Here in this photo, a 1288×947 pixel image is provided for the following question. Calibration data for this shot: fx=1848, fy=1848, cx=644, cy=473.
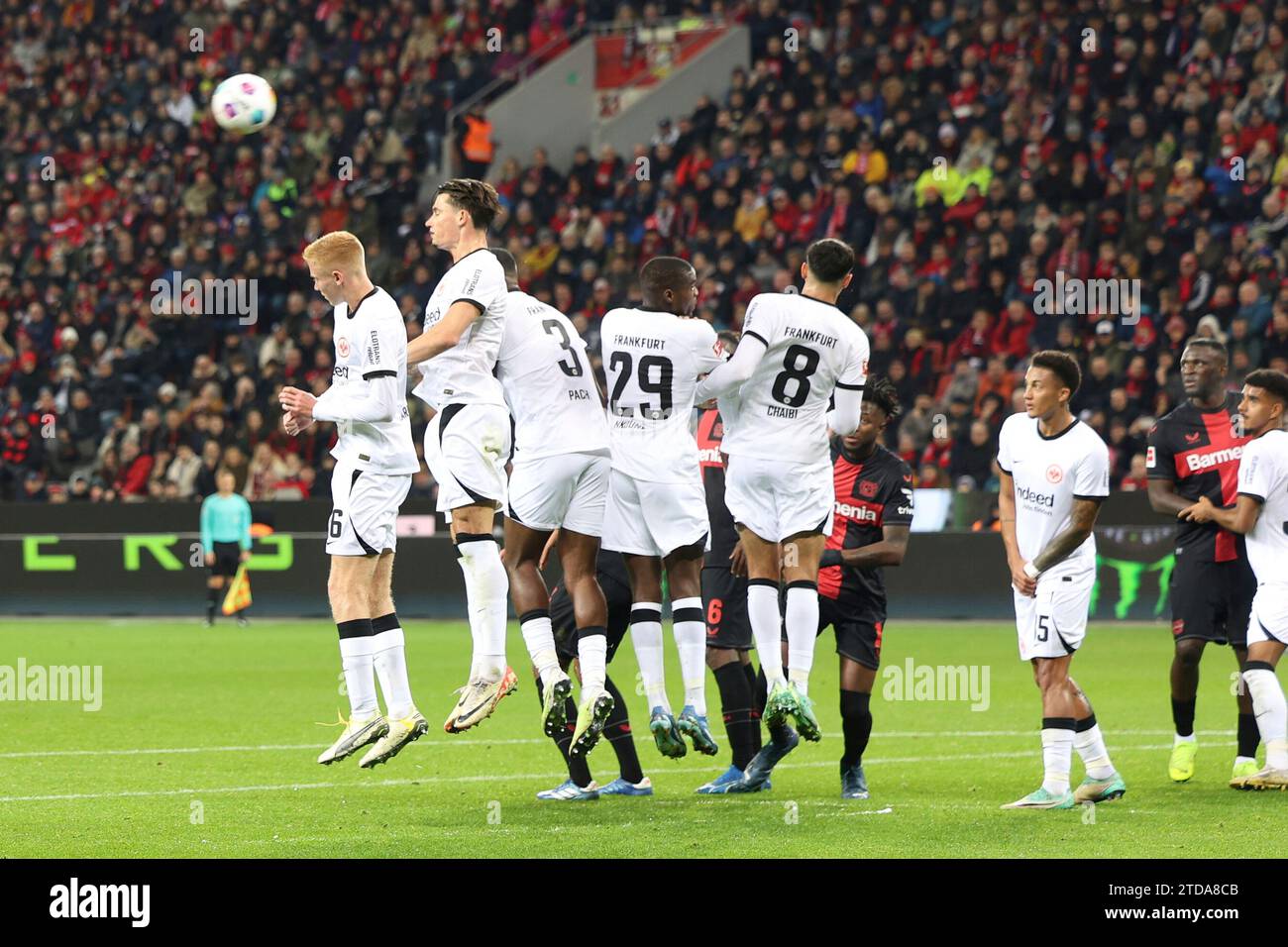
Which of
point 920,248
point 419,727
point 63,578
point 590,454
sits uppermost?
point 920,248

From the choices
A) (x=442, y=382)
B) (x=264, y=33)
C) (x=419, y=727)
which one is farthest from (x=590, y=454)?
(x=264, y=33)

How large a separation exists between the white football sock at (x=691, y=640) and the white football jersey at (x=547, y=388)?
99 centimetres

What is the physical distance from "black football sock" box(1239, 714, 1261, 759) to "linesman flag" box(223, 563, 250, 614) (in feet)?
50.6

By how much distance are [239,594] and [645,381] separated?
49.6 feet

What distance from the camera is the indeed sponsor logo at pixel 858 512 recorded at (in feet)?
34.0

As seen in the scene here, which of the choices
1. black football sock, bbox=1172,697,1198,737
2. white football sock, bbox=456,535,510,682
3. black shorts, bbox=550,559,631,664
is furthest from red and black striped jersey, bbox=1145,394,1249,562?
white football sock, bbox=456,535,510,682

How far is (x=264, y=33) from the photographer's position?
3306 centimetres

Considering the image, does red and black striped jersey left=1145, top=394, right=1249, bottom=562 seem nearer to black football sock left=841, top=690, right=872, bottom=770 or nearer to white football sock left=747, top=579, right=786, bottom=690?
black football sock left=841, top=690, right=872, bottom=770

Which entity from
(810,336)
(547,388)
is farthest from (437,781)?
(810,336)

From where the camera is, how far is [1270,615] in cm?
1023

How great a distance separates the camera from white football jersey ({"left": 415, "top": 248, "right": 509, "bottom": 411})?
9.12 metres

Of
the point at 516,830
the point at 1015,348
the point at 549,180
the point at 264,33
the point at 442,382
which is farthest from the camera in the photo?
the point at 264,33
